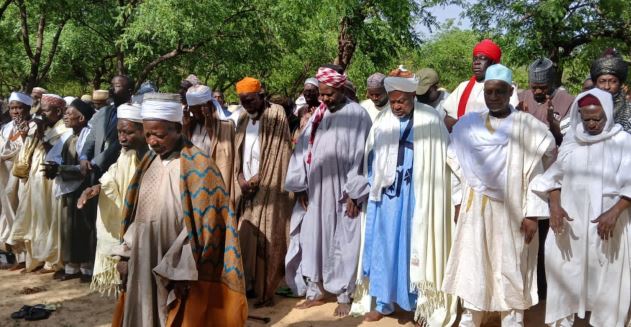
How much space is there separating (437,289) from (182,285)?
2245 mm

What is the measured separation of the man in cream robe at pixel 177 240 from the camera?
11.6ft

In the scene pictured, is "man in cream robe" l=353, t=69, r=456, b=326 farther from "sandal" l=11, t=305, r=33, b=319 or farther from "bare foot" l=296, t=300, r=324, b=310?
"sandal" l=11, t=305, r=33, b=319

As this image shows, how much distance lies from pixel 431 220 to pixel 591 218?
122cm

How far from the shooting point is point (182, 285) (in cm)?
357

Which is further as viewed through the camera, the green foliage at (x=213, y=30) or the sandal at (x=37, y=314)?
the green foliage at (x=213, y=30)

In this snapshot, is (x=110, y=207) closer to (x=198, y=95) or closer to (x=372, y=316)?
(x=198, y=95)

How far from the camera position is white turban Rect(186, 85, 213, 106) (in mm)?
5743

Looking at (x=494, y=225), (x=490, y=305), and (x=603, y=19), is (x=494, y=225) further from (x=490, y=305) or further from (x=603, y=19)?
(x=603, y=19)

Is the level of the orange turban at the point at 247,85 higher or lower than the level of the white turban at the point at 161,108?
higher

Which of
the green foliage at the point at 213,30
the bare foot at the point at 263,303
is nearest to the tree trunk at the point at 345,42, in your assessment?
the green foliage at the point at 213,30

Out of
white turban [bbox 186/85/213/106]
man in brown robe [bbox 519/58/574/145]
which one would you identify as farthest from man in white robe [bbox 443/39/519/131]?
white turban [bbox 186/85/213/106]

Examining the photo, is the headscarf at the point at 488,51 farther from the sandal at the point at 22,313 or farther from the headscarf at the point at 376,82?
the sandal at the point at 22,313

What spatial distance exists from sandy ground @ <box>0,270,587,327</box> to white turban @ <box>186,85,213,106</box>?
204 cm

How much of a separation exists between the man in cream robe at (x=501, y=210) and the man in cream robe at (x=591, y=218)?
0.14 metres
